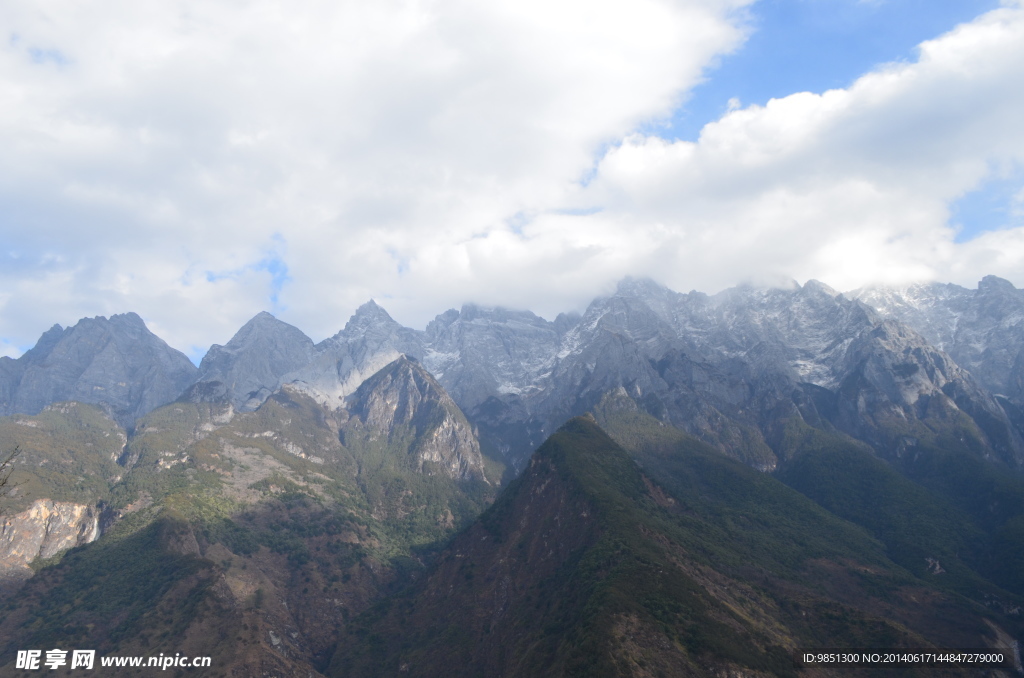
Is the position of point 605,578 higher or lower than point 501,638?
higher

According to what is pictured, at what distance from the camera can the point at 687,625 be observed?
144375 mm

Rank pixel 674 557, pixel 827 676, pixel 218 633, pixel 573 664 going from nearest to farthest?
pixel 573 664 → pixel 827 676 → pixel 674 557 → pixel 218 633

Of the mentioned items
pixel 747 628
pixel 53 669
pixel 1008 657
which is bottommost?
pixel 1008 657

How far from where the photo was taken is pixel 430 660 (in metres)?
198

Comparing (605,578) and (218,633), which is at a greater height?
(605,578)

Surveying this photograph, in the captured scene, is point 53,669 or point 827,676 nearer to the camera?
point 827,676

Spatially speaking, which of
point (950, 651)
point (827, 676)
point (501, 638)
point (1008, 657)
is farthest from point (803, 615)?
point (501, 638)

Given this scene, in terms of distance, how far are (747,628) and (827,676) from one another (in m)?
20.9

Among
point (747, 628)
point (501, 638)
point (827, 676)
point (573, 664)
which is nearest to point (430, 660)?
point (501, 638)

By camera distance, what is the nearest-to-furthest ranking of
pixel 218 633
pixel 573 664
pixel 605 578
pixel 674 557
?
1. pixel 573 664
2. pixel 605 578
3. pixel 674 557
4. pixel 218 633

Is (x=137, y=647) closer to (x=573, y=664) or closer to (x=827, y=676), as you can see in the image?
(x=573, y=664)

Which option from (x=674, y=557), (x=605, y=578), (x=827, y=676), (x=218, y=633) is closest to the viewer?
(x=827, y=676)

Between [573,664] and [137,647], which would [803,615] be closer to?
[573,664]

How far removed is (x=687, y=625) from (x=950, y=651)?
8776 centimetres
